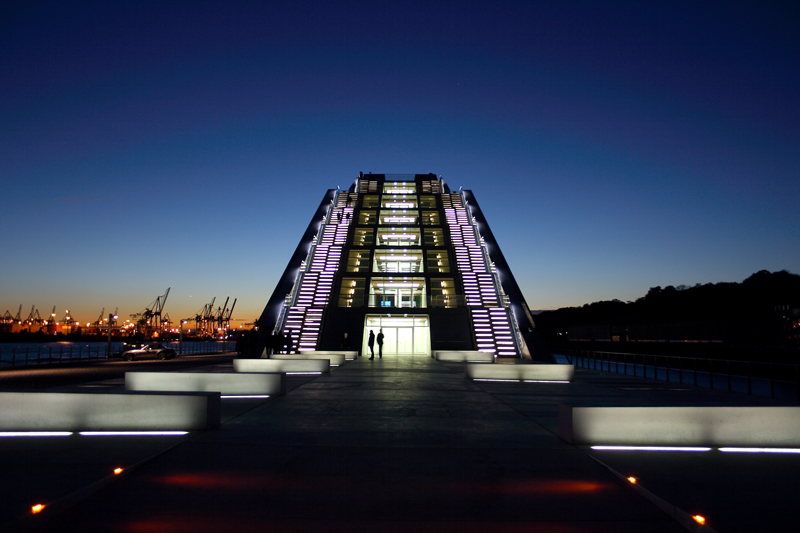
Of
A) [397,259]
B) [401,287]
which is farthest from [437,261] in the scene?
[397,259]

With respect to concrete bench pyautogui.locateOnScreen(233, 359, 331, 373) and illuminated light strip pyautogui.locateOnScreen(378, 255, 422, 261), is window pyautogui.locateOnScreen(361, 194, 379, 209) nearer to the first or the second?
illuminated light strip pyautogui.locateOnScreen(378, 255, 422, 261)

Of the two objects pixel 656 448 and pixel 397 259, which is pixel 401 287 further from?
pixel 656 448

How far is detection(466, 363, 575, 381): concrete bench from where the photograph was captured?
60.7ft

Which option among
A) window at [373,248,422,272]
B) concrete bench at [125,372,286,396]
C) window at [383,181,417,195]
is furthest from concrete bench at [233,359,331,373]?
window at [383,181,417,195]

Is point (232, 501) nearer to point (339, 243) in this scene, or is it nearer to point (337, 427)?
point (337, 427)

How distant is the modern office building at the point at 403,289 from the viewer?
3388 cm

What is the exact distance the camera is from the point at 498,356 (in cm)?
3161

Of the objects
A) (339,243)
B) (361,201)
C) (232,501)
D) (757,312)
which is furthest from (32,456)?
(757,312)

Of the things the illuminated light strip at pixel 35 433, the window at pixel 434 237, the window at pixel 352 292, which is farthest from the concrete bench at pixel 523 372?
the window at pixel 434 237

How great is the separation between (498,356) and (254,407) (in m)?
22.2

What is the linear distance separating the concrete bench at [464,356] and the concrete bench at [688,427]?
2028 centimetres

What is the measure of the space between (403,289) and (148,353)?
20.3 metres

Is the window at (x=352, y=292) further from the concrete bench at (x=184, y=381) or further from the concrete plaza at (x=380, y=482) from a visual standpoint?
the concrete plaza at (x=380, y=482)

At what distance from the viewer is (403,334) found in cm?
3947
